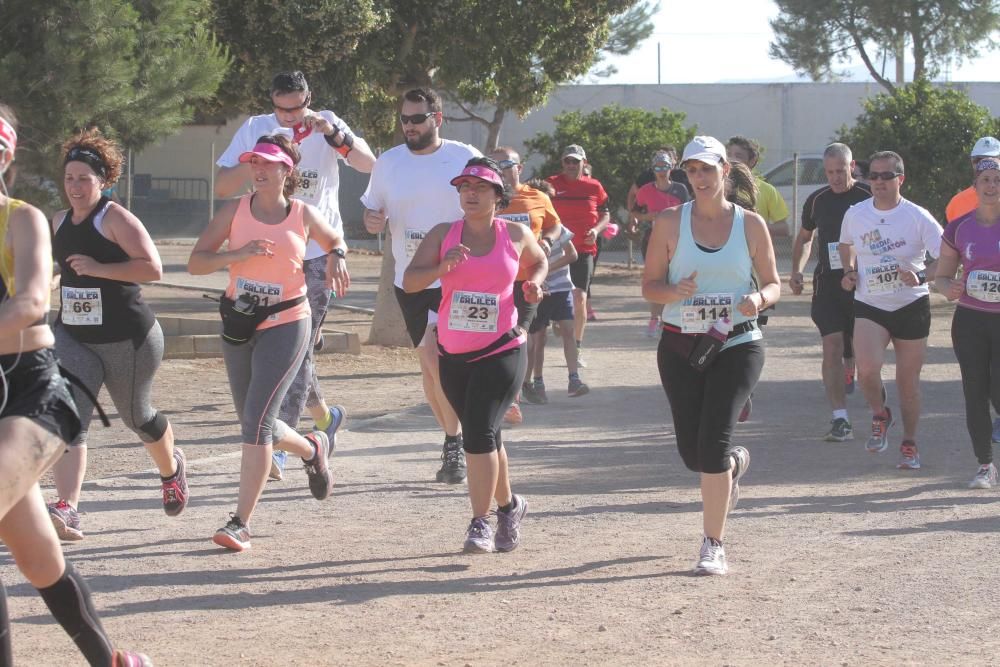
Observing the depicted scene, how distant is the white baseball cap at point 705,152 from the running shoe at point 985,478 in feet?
9.63

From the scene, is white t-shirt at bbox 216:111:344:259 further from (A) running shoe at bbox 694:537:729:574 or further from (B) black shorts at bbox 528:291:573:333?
(B) black shorts at bbox 528:291:573:333

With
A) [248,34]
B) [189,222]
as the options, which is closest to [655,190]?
[248,34]

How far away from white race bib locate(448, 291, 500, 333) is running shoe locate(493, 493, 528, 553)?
2.92 ft

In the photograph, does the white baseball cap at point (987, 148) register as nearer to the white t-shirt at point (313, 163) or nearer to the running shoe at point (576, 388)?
the white t-shirt at point (313, 163)

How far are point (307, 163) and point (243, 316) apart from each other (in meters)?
1.89

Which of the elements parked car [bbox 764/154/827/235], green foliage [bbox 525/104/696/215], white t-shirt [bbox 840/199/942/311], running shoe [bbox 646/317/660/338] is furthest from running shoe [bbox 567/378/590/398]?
parked car [bbox 764/154/827/235]

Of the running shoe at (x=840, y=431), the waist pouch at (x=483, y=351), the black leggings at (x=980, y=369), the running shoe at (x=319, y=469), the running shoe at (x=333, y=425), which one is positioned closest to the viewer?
the waist pouch at (x=483, y=351)

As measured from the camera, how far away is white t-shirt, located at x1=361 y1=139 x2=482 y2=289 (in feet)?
26.4

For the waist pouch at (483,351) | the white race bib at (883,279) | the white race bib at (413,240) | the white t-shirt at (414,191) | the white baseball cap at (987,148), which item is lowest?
the waist pouch at (483,351)

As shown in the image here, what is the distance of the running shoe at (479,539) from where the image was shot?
6.60 meters

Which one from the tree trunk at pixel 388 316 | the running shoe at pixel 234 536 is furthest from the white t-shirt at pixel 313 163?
the tree trunk at pixel 388 316

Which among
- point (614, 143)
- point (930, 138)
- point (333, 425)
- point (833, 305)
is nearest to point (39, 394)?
point (333, 425)

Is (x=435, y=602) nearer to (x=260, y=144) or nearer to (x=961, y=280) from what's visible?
(x=260, y=144)

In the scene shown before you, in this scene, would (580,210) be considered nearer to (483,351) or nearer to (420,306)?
(420,306)
